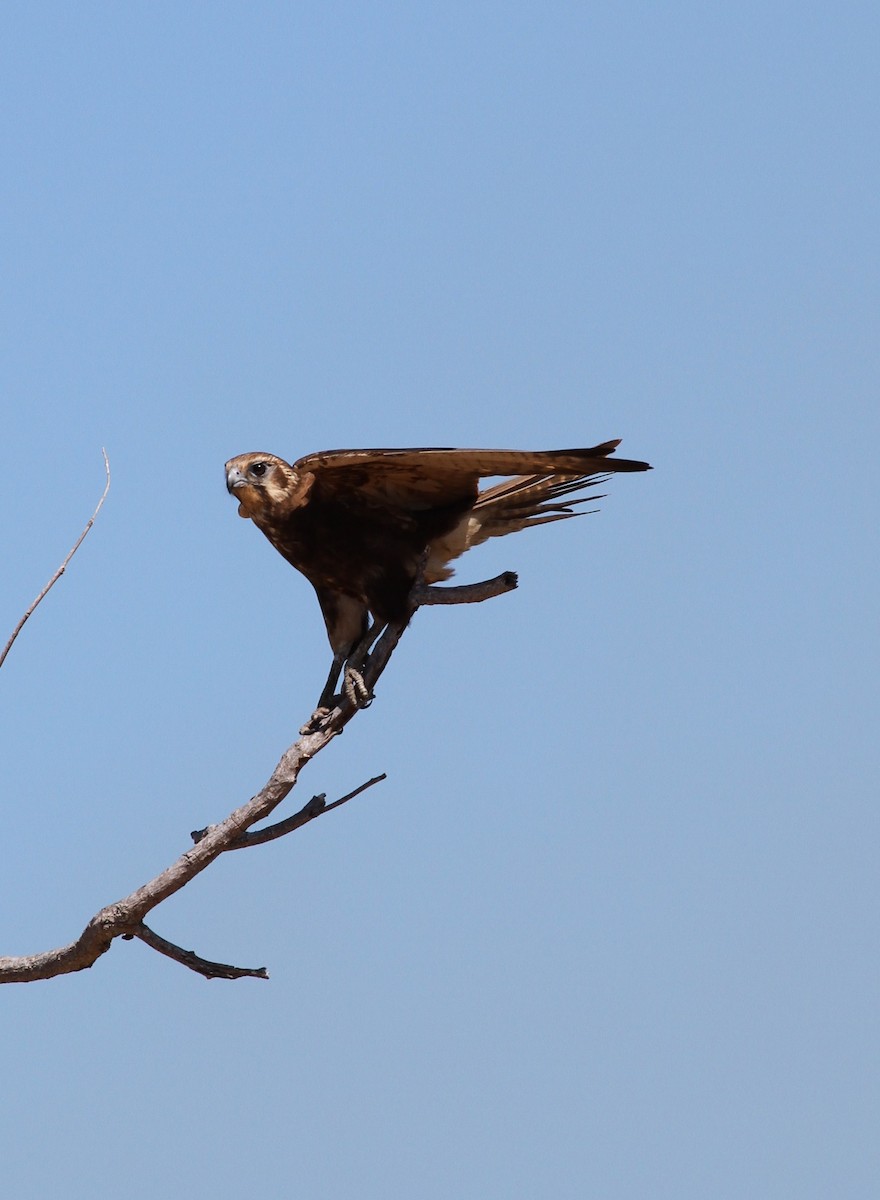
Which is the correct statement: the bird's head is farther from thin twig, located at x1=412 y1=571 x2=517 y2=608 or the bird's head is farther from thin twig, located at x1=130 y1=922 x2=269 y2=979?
thin twig, located at x1=130 y1=922 x2=269 y2=979

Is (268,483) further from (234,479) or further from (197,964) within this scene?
(197,964)

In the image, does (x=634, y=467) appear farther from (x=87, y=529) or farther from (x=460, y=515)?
(x=87, y=529)

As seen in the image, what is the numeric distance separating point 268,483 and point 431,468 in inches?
27.8

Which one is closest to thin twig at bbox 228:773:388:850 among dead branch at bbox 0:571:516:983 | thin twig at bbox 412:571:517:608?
dead branch at bbox 0:571:516:983

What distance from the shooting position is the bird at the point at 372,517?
5844 millimetres

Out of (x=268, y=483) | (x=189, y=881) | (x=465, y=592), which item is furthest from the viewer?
(x=268, y=483)

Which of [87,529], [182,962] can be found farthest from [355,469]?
[182,962]

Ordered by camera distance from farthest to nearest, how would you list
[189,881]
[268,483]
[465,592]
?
[268,483] < [465,592] < [189,881]

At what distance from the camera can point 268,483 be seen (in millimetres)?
5957

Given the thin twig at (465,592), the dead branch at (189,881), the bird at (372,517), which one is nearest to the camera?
the dead branch at (189,881)

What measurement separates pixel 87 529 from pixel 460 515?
190 cm

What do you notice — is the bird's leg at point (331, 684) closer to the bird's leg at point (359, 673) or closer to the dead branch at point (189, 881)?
the bird's leg at point (359, 673)

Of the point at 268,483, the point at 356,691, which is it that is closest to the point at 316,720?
the point at 356,691

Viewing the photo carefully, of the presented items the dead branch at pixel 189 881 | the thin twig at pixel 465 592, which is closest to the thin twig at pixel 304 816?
the dead branch at pixel 189 881
